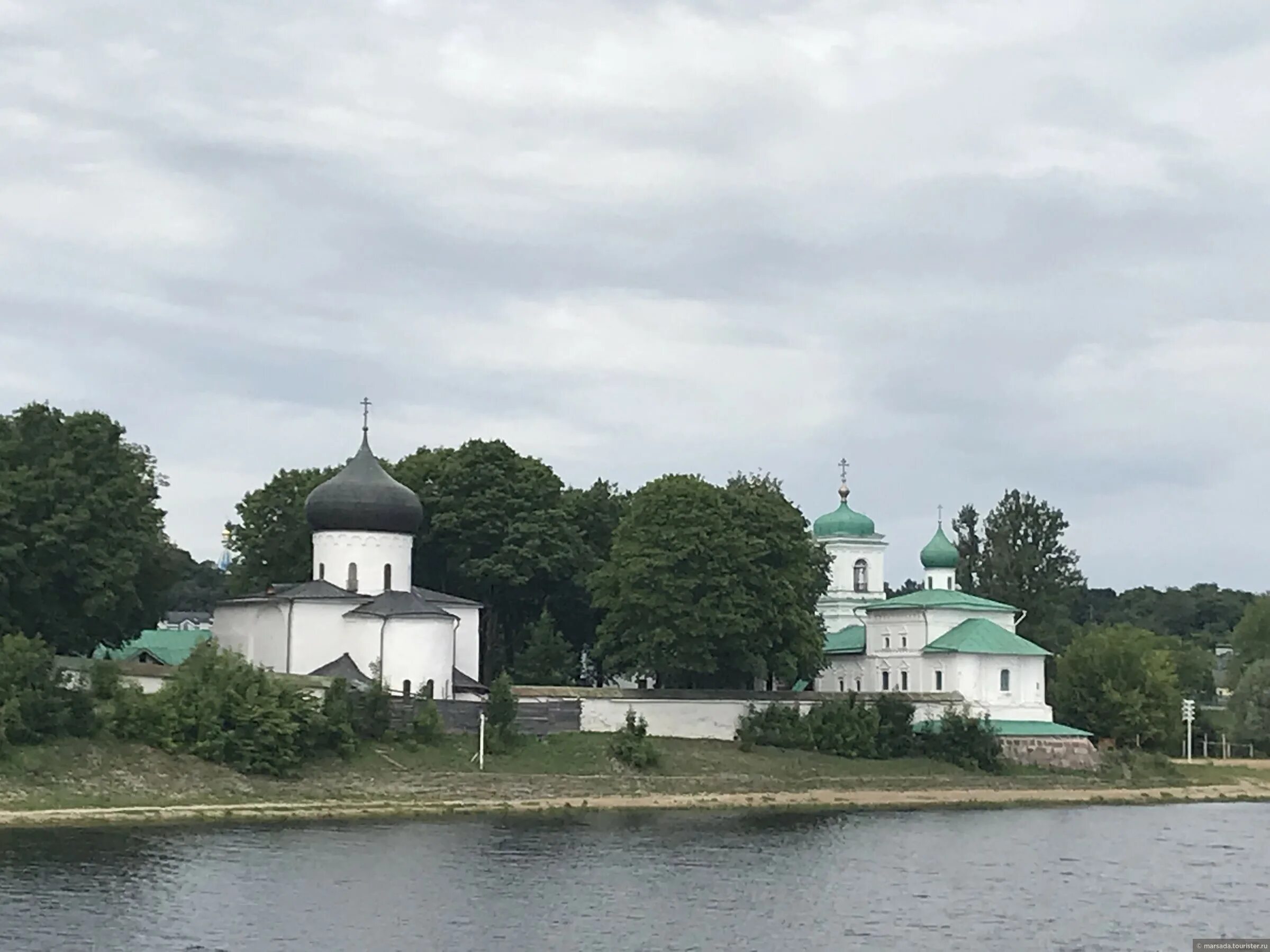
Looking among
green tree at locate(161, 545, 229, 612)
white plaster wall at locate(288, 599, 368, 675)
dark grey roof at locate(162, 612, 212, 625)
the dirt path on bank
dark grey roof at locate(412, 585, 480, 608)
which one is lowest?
the dirt path on bank

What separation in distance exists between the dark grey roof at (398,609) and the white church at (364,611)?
1.4 inches

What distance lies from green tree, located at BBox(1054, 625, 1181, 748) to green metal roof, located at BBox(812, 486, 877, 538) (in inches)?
471

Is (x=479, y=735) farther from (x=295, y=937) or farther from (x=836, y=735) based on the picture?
(x=295, y=937)

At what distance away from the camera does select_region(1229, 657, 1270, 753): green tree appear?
71.7 metres

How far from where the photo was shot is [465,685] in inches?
2258

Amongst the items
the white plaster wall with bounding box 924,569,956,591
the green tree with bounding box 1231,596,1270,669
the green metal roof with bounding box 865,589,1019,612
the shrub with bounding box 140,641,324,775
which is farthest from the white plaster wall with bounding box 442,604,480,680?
the green tree with bounding box 1231,596,1270,669

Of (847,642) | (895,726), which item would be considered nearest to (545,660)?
(895,726)

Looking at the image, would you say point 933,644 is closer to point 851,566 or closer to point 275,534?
point 851,566

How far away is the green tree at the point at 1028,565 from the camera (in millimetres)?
80938

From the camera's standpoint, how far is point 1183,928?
101ft

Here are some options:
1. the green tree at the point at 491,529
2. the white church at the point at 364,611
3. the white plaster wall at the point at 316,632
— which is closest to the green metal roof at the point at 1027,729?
the green tree at the point at 491,529

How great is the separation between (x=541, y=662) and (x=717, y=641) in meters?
7.04

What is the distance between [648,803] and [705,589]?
403 inches

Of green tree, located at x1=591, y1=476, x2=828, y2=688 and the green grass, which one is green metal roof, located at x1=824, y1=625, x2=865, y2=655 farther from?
the green grass
